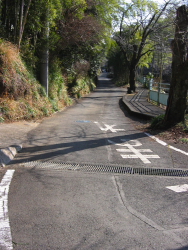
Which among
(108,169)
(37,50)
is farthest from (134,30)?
(108,169)

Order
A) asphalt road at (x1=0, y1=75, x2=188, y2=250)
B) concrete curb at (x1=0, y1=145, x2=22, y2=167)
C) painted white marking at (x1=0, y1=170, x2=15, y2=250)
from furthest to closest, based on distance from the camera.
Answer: concrete curb at (x1=0, y1=145, x2=22, y2=167) → asphalt road at (x1=0, y1=75, x2=188, y2=250) → painted white marking at (x1=0, y1=170, x2=15, y2=250)

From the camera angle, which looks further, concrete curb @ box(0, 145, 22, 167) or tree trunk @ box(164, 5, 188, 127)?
tree trunk @ box(164, 5, 188, 127)

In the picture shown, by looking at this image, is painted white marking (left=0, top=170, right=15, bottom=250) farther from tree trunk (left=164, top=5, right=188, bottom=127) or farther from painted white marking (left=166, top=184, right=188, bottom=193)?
tree trunk (left=164, top=5, right=188, bottom=127)

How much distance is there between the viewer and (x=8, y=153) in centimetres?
683

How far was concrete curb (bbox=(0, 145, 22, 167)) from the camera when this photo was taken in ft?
20.9

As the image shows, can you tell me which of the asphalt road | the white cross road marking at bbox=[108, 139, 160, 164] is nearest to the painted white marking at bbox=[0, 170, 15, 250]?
the asphalt road

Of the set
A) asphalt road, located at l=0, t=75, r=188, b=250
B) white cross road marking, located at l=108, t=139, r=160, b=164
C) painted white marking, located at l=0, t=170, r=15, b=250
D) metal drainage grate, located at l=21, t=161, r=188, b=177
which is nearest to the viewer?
painted white marking, located at l=0, t=170, r=15, b=250

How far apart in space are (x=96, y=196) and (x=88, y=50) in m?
18.4

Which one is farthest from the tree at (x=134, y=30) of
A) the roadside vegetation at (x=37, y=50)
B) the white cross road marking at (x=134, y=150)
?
the white cross road marking at (x=134, y=150)

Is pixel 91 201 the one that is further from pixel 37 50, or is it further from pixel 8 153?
pixel 37 50

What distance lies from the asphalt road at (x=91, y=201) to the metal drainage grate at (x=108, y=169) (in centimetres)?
4

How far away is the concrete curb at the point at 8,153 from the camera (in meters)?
6.36

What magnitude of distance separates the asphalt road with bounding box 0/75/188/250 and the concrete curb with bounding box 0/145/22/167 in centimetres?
17

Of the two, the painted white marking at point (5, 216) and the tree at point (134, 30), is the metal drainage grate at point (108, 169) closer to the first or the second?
the painted white marking at point (5, 216)
